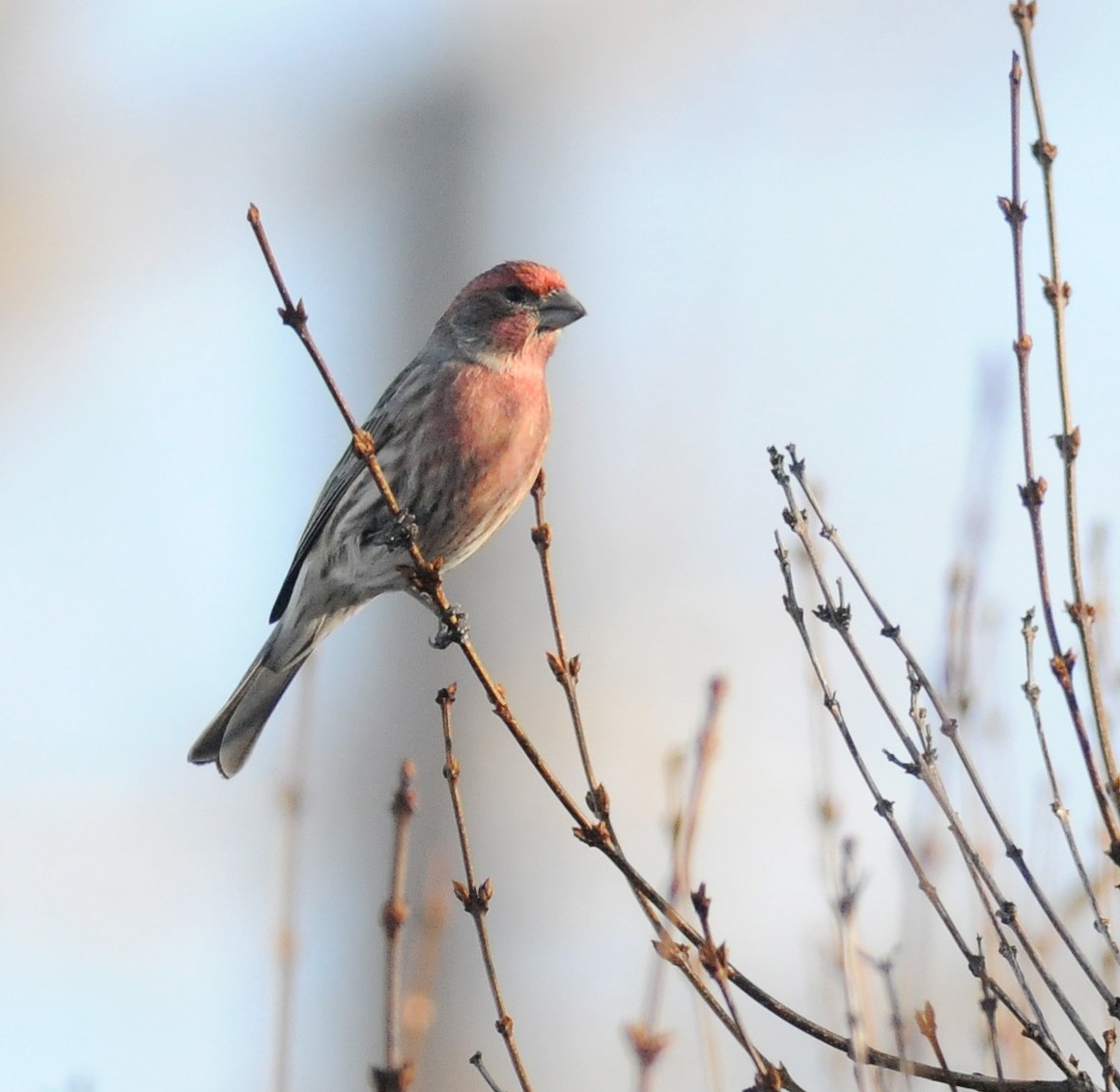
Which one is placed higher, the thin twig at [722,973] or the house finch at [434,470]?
the house finch at [434,470]

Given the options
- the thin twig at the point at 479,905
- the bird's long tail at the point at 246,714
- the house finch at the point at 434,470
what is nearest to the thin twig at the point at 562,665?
the thin twig at the point at 479,905

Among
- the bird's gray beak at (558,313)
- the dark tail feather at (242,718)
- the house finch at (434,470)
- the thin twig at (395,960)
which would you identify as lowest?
the thin twig at (395,960)

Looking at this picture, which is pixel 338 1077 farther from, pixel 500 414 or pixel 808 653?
pixel 808 653

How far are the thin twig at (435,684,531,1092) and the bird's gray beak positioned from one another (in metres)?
2.97

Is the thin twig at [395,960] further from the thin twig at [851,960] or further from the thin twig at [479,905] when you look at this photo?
the thin twig at [851,960]

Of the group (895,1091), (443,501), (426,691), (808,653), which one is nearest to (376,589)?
(443,501)

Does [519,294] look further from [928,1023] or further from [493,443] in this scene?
[928,1023]

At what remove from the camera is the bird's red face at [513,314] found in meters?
6.95

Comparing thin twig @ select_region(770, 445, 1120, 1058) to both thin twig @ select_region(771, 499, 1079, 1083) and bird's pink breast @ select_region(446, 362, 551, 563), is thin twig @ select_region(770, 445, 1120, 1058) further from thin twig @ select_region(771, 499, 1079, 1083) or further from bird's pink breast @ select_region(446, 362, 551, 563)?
bird's pink breast @ select_region(446, 362, 551, 563)

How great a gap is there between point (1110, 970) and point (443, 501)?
3058mm

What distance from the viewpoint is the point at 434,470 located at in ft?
21.1

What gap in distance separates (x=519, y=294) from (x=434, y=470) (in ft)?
3.45

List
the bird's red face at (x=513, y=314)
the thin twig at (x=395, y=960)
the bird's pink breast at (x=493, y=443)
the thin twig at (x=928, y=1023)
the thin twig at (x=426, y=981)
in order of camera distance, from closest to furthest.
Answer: the thin twig at (x=395, y=960) < the thin twig at (x=928, y=1023) < the thin twig at (x=426, y=981) < the bird's pink breast at (x=493, y=443) < the bird's red face at (x=513, y=314)

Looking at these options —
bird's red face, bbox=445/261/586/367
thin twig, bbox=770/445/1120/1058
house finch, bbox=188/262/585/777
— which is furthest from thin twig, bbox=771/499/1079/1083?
bird's red face, bbox=445/261/586/367
